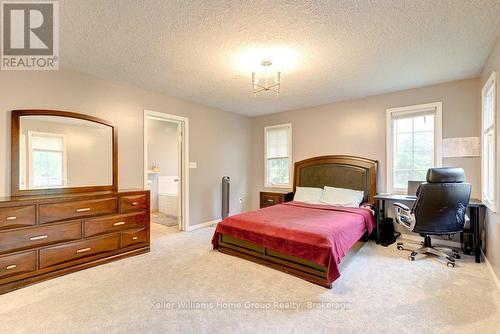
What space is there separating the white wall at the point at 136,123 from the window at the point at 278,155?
1.77 feet

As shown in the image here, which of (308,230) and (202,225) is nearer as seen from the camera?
(308,230)

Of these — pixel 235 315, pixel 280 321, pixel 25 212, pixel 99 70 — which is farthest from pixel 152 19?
pixel 280 321

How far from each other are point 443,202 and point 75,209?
4337 mm

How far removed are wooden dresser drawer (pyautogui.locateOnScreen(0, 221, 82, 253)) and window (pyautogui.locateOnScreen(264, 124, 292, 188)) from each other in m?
3.96

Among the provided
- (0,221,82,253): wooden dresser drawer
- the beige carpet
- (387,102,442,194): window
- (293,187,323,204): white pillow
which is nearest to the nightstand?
(293,187,323,204): white pillow

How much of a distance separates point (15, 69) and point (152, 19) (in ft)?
6.38

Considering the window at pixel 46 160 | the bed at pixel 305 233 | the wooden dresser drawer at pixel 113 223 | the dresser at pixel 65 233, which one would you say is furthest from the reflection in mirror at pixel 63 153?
the bed at pixel 305 233

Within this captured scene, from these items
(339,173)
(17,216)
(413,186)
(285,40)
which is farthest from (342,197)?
(17,216)

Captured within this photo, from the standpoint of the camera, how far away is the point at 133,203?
3.28 metres

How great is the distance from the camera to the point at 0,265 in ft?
7.35

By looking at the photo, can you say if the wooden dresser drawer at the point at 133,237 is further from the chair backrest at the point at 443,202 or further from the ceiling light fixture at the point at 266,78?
the chair backrest at the point at 443,202

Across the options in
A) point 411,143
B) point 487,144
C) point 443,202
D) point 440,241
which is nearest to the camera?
point 443,202

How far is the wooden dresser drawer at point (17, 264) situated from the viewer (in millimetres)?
2264

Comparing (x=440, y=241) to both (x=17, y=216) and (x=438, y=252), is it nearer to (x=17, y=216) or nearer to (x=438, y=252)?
(x=438, y=252)
